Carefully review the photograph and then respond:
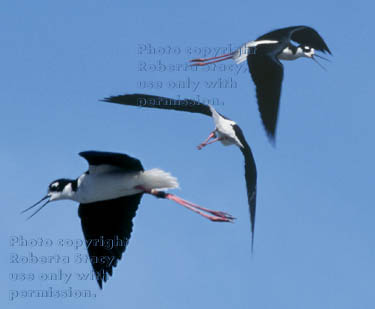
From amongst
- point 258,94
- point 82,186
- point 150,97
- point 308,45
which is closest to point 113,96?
point 150,97

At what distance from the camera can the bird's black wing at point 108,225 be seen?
6.58 meters

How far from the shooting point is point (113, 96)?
6.75 metres

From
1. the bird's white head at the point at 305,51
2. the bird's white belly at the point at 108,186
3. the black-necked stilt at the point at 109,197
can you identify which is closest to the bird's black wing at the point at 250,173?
the black-necked stilt at the point at 109,197

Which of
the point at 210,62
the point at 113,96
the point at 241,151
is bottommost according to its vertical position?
the point at 241,151

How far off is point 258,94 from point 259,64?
367 mm

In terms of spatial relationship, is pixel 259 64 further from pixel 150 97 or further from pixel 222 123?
pixel 150 97

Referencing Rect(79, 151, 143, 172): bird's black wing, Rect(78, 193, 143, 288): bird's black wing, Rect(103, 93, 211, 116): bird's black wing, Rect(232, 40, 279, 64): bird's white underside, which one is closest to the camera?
Rect(79, 151, 143, 172): bird's black wing

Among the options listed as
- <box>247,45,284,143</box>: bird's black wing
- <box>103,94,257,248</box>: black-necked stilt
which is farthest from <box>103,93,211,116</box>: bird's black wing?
<box>247,45,284,143</box>: bird's black wing

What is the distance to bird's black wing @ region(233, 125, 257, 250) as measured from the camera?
24.6ft

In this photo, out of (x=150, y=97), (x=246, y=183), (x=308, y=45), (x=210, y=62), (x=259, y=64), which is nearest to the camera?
(x=150, y=97)

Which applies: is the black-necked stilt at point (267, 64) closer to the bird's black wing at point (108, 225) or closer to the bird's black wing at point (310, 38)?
the bird's black wing at point (310, 38)

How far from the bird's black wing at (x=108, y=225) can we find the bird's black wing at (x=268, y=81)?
136cm

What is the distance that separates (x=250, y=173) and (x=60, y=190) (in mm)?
2012

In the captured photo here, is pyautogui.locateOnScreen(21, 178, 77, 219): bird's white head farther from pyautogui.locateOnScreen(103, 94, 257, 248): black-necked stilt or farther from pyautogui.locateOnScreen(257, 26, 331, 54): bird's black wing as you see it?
pyautogui.locateOnScreen(257, 26, 331, 54): bird's black wing
